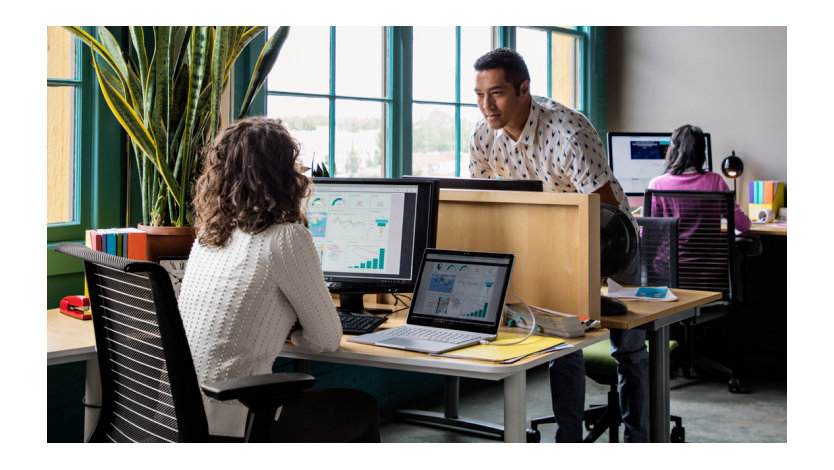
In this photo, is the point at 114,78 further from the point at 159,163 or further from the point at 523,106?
the point at 523,106

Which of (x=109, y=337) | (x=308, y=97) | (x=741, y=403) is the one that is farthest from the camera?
(x=741, y=403)

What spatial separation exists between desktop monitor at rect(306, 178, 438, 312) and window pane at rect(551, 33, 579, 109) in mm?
3100

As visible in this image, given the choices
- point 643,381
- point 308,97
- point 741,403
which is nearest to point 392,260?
point 643,381

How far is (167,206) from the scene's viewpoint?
2586 mm

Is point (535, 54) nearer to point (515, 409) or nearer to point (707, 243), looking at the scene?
point (707, 243)

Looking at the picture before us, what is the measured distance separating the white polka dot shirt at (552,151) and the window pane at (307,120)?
2.66 ft

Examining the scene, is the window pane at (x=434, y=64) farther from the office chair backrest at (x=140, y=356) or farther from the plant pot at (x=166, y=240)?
the office chair backrest at (x=140, y=356)

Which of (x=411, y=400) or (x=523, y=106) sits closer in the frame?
(x=523, y=106)

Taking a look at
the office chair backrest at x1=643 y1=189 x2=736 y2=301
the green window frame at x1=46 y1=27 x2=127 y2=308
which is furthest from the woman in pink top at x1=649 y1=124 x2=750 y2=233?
the green window frame at x1=46 y1=27 x2=127 y2=308

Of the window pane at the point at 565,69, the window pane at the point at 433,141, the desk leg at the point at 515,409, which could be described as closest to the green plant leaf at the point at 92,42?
the desk leg at the point at 515,409

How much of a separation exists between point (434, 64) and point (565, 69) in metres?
1.43

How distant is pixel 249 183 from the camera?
5.83 ft

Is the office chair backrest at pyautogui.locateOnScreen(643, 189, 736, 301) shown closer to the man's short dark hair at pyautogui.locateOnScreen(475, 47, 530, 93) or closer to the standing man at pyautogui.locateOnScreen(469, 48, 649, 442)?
the standing man at pyautogui.locateOnScreen(469, 48, 649, 442)

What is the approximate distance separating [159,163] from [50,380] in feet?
2.67
